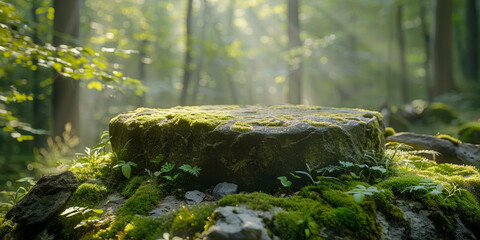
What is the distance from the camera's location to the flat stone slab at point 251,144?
3006 mm

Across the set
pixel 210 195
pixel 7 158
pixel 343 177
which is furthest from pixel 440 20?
pixel 7 158

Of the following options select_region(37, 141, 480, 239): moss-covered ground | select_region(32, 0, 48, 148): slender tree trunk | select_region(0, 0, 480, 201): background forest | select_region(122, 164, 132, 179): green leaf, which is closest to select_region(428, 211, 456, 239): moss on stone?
select_region(37, 141, 480, 239): moss-covered ground

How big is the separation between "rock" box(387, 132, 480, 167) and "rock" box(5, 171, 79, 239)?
16.5 ft

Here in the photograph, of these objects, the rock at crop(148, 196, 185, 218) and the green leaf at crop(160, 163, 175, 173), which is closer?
the rock at crop(148, 196, 185, 218)

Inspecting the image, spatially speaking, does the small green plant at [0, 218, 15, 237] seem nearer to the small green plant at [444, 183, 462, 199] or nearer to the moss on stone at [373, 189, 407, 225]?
the moss on stone at [373, 189, 407, 225]

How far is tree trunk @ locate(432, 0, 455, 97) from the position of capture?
12594mm

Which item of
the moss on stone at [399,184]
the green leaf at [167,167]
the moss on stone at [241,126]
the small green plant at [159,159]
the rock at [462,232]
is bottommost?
the rock at [462,232]

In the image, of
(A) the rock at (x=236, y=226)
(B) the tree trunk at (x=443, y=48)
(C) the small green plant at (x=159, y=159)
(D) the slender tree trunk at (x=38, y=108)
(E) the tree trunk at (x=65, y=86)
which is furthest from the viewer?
(B) the tree trunk at (x=443, y=48)

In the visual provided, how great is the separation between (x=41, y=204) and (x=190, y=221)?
65.3 inches

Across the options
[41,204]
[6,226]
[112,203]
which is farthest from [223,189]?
[6,226]

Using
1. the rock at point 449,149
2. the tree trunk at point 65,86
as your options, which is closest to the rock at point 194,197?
the rock at point 449,149

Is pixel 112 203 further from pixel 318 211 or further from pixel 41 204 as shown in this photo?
pixel 318 211

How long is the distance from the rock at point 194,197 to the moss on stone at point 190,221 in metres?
0.39

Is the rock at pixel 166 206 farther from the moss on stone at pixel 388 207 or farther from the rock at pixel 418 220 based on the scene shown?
the rock at pixel 418 220
